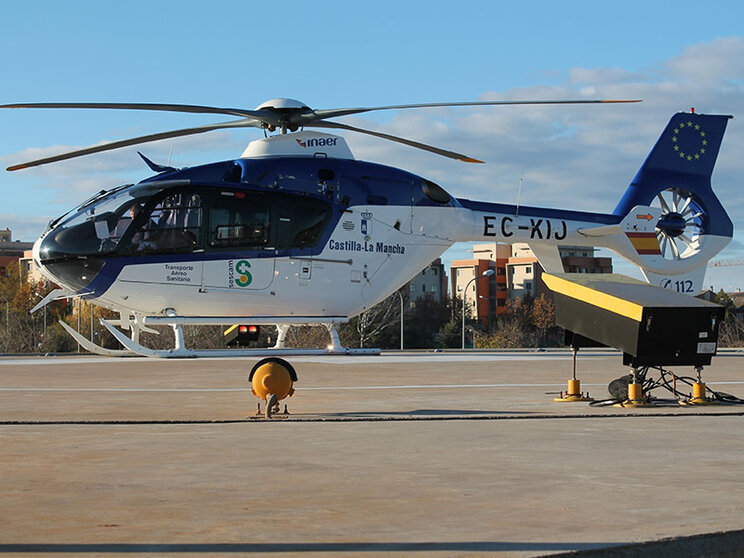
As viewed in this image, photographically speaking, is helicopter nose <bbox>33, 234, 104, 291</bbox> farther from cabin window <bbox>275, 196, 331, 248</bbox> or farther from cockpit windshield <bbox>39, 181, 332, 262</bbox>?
cabin window <bbox>275, 196, 331, 248</bbox>

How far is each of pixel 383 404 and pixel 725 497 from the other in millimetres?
7034

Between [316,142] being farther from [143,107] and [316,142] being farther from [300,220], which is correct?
[143,107]

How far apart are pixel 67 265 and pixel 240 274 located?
3.60m

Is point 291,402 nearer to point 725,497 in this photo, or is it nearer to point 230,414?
point 230,414

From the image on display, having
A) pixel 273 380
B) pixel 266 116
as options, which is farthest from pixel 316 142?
pixel 273 380

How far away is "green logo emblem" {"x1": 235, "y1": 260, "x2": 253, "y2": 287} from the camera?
2012 centimetres

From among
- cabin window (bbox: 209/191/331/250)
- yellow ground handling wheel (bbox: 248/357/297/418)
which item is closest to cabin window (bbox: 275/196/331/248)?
cabin window (bbox: 209/191/331/250)

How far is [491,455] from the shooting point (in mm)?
7312

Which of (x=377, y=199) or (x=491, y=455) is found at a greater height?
(x=377, y=199)

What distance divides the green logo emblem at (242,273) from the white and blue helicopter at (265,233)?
0.07ft

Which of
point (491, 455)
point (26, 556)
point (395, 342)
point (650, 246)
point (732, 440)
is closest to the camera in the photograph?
point (26, 556)

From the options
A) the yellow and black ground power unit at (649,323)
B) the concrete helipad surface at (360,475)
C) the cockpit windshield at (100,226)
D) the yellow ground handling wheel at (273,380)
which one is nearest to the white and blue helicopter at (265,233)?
the cockpit windshield at (100,226)

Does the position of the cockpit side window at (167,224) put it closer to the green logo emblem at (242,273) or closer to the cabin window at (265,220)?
the cabin window at (265,220)

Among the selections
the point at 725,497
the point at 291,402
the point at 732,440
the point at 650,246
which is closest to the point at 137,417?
the point at 291,402
